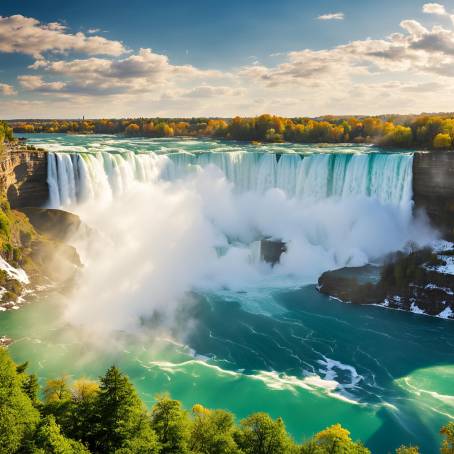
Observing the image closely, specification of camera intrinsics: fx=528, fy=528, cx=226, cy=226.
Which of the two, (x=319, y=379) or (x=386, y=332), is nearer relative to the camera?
(x=319, y=379)

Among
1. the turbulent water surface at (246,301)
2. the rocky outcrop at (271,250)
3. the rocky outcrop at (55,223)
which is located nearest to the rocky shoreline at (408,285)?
the turbulent water surface at (246,301)

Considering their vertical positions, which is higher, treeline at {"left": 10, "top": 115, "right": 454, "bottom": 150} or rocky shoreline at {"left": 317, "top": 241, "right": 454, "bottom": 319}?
treeline at {"left": 10, "top": 115, "right": 454, "bottom": 150}

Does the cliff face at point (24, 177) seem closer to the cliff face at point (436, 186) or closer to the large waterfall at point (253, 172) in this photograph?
the large waterfall at point (253, 172)

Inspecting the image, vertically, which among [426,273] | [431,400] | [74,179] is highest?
[74,179]

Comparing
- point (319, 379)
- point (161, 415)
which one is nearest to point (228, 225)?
point (319, 379)

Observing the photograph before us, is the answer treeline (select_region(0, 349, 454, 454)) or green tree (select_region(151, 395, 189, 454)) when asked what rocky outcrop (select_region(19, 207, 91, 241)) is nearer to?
treeline (select_region(0, 349, 454, 454))

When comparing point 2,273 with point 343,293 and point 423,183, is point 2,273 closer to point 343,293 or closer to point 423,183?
point 343,293

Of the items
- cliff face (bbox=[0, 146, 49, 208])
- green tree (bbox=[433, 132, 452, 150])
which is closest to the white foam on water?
cliff face (bbox=[0, 146, 49, 208])
